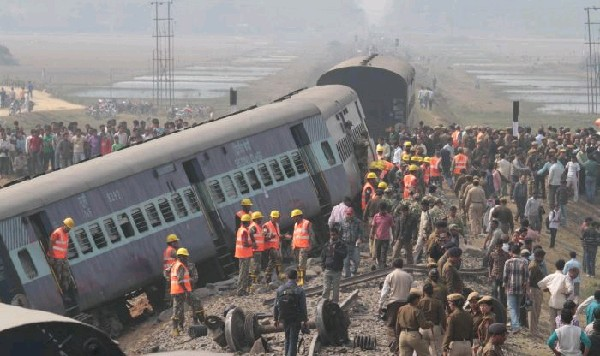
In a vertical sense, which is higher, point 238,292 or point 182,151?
point 182,151

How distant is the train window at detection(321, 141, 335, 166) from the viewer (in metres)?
31.5

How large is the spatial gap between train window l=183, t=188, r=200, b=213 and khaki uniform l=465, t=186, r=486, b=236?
729 centimetres

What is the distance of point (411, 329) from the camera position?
1872 cm

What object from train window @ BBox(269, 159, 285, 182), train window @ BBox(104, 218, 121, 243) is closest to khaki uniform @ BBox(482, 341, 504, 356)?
train window @ BBox(104, 218, 121, 243)

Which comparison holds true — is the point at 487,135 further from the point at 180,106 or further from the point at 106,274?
the point at 180,106

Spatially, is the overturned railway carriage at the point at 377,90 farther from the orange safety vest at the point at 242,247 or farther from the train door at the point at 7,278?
the train door at the point at 7,278

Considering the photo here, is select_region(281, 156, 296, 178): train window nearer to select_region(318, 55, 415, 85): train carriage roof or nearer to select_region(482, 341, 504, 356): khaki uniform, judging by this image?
select_region(482, 341, 504, 356): khaki uniform

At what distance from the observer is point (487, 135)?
4103cm

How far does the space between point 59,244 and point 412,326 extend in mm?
7851

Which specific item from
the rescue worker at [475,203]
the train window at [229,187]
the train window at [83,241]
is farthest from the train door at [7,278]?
the rescue worker at [475,203]

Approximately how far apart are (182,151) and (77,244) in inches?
154

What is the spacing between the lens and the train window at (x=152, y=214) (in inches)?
1038

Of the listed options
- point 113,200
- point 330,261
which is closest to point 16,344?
point 330,261

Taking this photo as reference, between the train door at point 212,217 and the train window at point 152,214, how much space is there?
1.36 metres
